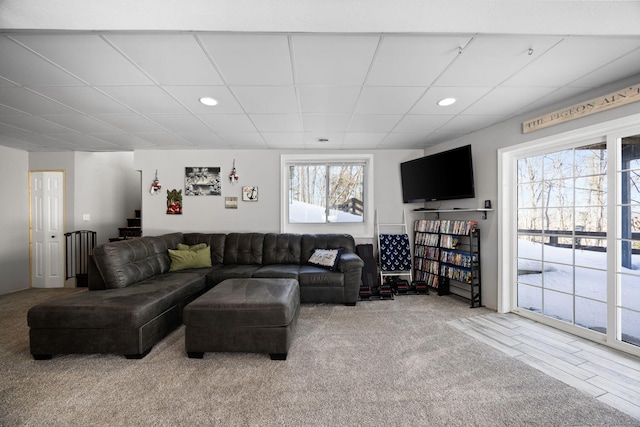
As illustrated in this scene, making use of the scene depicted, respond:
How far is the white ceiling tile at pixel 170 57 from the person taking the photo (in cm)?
170

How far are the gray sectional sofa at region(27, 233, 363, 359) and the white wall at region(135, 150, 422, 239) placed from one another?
0.40 m

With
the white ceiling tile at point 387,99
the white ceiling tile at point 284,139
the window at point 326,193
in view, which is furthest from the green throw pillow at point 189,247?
the white ceiling tile at point 387,99

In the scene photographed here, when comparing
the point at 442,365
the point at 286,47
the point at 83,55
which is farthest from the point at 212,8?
the point at 442,365

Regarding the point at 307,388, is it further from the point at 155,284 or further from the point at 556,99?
the point at 556,99

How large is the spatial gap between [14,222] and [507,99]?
7.59 m

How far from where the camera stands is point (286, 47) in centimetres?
179

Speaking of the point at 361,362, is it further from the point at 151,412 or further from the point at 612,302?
the point at 612,302

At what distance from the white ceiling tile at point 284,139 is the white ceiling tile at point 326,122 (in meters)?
0.35

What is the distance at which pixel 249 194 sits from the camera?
15.5ft

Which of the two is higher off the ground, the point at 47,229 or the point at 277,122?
the point at 277,122

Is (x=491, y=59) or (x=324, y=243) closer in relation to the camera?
(x=491, y=59)

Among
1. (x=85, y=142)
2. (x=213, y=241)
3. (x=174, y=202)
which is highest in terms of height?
(x=85, y=142)

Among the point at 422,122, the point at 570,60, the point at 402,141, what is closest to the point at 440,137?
the point at 402,141

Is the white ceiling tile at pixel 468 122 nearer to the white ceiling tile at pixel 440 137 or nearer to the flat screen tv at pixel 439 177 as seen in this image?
the white ceiling tile at pixel 440 137
